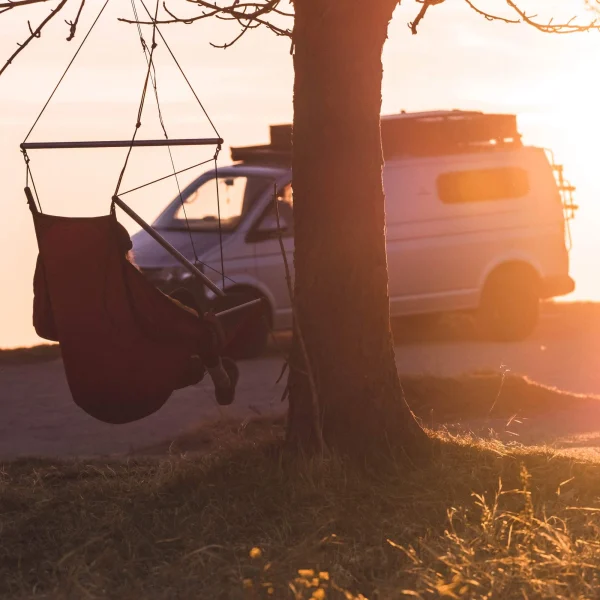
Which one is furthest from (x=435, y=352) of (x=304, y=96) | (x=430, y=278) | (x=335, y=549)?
(x=335, y=549)

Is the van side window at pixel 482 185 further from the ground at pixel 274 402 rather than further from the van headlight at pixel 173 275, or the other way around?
the van headlight at pixel 173 275

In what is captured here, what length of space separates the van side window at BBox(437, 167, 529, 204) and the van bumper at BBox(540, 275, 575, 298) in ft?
3.73

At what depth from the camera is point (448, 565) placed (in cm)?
587

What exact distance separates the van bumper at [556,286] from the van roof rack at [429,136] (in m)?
1.67

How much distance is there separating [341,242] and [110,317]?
4.45ft

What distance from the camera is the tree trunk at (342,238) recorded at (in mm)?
7473

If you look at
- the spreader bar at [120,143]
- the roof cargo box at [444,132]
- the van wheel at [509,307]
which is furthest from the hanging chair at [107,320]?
the van wheel at [509,307]

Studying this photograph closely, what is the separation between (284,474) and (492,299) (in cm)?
909

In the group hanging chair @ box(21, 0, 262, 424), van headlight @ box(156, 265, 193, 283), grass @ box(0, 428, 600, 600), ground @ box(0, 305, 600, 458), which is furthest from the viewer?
van headlight @ box(156, 265, 193, 283)

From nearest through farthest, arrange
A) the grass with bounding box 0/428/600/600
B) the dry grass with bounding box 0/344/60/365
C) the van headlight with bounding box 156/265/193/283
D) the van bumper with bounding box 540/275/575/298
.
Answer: the grass with bounding box 0/428/600/600 → the van headlight with bounding box 156/265/193/283 → the dry grass with bounding box 0/344/60/365 → the van bumper with bounding box 540/275/575/298

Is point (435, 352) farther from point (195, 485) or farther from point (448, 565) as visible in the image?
point (448, 565)

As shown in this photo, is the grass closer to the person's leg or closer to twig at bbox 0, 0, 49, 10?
the person's leg

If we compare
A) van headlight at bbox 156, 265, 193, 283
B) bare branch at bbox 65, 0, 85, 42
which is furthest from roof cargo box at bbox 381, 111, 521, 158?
bare branch at bbox 65, 0, 85, 42

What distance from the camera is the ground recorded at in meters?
10.2
